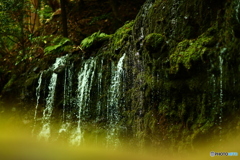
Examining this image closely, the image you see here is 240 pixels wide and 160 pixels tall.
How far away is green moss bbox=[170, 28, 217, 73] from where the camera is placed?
5156mm

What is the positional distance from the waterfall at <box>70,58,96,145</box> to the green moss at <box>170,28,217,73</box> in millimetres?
3418

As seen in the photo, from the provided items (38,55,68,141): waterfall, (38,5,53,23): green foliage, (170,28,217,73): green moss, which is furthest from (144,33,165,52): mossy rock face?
(38,5,53,23): green foliage

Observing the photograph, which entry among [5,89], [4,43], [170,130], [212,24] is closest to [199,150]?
[170,130]

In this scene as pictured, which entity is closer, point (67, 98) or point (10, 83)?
point (67, 98)

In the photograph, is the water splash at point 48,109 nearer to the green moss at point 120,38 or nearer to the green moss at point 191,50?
the green moss at point 120,38

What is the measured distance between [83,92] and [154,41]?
3.35 metres

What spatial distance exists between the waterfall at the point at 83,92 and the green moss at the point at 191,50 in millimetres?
3418

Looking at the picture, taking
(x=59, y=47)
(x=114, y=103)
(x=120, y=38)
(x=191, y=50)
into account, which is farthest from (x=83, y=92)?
(x=191, y=50)

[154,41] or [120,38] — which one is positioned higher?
[120,38]

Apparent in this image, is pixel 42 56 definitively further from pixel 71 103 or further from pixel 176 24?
pixel 176 24

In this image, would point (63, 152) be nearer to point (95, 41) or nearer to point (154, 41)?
point (95, 41)

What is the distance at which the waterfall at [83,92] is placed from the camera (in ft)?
26.3

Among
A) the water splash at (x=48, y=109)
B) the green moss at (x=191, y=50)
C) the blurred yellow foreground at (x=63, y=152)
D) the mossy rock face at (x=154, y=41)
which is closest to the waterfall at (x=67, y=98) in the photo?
the water splash at (x=48, y=109)

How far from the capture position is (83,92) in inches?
325
